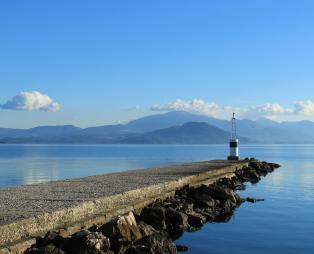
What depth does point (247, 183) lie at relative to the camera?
1099 inches

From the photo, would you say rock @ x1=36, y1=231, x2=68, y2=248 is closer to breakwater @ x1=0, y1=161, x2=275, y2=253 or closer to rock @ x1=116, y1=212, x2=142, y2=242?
breakwater @ x1=0, y1=161, x2=275, y2=253

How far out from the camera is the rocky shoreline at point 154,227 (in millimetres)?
8539

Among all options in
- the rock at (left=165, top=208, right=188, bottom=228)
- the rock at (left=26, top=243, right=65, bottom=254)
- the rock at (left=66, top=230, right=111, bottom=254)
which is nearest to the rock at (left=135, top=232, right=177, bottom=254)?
the rock at (left=66, top=230, right=111, bottom=254)

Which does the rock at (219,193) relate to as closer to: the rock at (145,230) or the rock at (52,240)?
the rock at (145,230)

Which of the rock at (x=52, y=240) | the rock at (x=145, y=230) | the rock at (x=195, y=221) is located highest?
the rock at (x=52, y=240)

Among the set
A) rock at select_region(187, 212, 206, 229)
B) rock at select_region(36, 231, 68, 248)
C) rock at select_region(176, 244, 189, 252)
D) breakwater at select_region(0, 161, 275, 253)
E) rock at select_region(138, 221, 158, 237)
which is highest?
breakwater at select_region(0, 161, 275, 253)

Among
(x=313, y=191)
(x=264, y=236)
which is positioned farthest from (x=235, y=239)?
(x=313, y=191)

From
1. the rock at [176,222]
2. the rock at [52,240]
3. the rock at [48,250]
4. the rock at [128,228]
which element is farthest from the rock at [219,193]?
the rock at [48,250]

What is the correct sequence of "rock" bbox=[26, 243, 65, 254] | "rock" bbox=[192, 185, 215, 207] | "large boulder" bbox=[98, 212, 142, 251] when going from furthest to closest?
"rock" bbox=[192, 185, 215, 207] < "large boulder" bbox=[98, 212, 142, 251] < "rock" bbox=[26, 243, 65, 254]

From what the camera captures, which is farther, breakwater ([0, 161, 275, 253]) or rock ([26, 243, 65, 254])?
breakwater ([0, 161, 275, 253])

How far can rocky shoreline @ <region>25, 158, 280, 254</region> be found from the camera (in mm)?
8539

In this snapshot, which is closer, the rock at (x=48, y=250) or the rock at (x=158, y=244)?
A: the rock at (x=48, y=250)

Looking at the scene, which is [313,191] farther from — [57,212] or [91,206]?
[57,212]

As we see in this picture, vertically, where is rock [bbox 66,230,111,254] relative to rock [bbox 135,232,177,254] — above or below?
above
